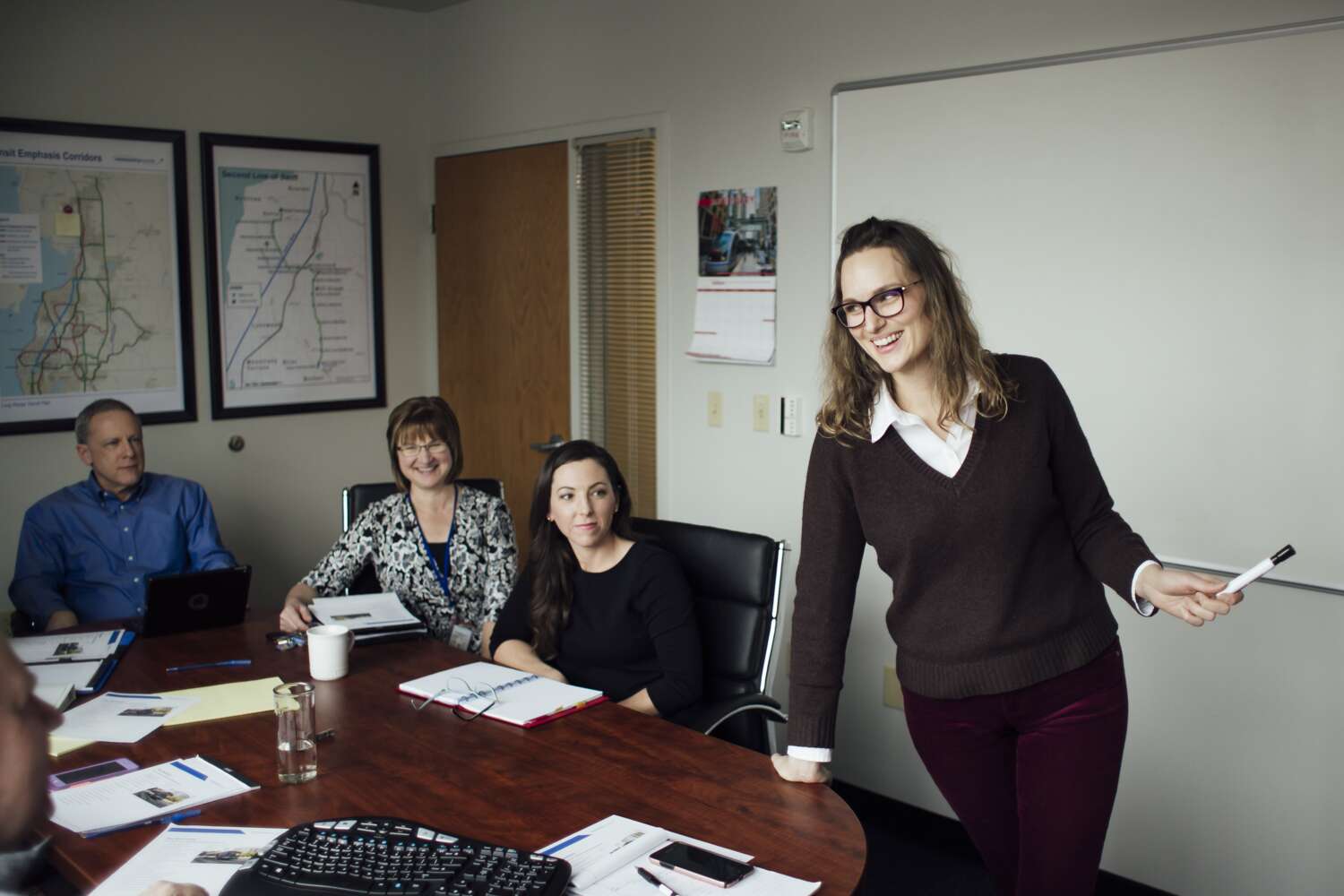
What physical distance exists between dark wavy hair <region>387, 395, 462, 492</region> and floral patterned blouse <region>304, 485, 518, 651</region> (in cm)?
10

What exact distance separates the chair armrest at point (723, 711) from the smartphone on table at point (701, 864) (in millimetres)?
793

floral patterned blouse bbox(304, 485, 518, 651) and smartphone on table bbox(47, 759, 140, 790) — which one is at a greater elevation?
floral patterned blouse bbox(304, 485, 518, 651)

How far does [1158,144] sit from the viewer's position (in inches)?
110

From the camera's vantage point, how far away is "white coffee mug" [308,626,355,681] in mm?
2457

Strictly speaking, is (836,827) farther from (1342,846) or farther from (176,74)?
(176,74)

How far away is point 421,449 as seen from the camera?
317 centimetres

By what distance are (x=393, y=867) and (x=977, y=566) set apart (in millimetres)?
974

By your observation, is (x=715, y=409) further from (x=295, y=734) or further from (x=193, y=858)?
(x=193, y=858)

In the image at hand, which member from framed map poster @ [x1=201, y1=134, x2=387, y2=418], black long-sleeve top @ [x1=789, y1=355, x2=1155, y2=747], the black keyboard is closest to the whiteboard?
black long-sleeve top @ [x1=789, y1=355, x2=1155, y2=747]

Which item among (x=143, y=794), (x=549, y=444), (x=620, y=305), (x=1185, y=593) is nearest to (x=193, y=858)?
(x=143, y=794)

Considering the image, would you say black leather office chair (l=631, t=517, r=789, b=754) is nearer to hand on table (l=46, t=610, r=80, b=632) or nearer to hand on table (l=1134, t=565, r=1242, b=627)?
hand on table (l=1134, t=565, r=1242, b=627)

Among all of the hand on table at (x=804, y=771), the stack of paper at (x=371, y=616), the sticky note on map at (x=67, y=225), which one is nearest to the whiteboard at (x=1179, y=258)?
the hand on table at (x=804, y=771)

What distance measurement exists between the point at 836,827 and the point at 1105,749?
0.49 meters

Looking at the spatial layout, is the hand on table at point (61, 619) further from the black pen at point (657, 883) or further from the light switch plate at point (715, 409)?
the black pen at point (657, 883)
